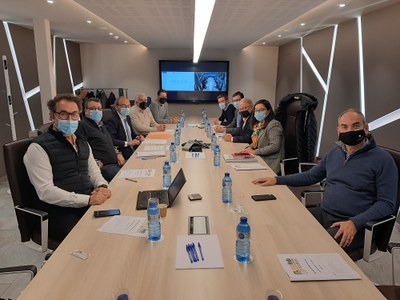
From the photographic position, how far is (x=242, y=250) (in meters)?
1.34

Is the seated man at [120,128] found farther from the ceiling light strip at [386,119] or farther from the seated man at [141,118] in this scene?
the ceiling light strip at [386,119]

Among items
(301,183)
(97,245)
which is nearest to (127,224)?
(97,245)

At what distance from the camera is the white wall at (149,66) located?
9.20m

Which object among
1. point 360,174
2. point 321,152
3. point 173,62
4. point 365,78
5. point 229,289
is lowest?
point 321,152

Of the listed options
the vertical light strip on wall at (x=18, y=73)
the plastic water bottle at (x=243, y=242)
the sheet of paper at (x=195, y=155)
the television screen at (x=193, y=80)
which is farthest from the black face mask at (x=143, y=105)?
the plastic water bottle at (x=243, y=242)

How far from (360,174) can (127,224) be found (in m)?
1.53

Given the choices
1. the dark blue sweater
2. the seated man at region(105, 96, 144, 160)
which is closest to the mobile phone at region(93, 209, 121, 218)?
the dark blue sweater

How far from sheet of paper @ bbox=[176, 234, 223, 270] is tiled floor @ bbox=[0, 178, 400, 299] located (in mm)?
1211

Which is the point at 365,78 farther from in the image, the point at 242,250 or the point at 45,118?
the point at 45,118

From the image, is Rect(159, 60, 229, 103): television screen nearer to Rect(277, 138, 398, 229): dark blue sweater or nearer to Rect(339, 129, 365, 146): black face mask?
Rect(277, 138, 398, 229): dark blue sweater

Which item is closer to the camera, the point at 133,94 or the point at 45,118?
the point at 45,118

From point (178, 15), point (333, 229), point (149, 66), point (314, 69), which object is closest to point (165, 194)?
point (333, 229)

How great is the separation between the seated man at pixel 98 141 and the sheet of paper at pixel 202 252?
6.80ft

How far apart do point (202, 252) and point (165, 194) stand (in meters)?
0.79
